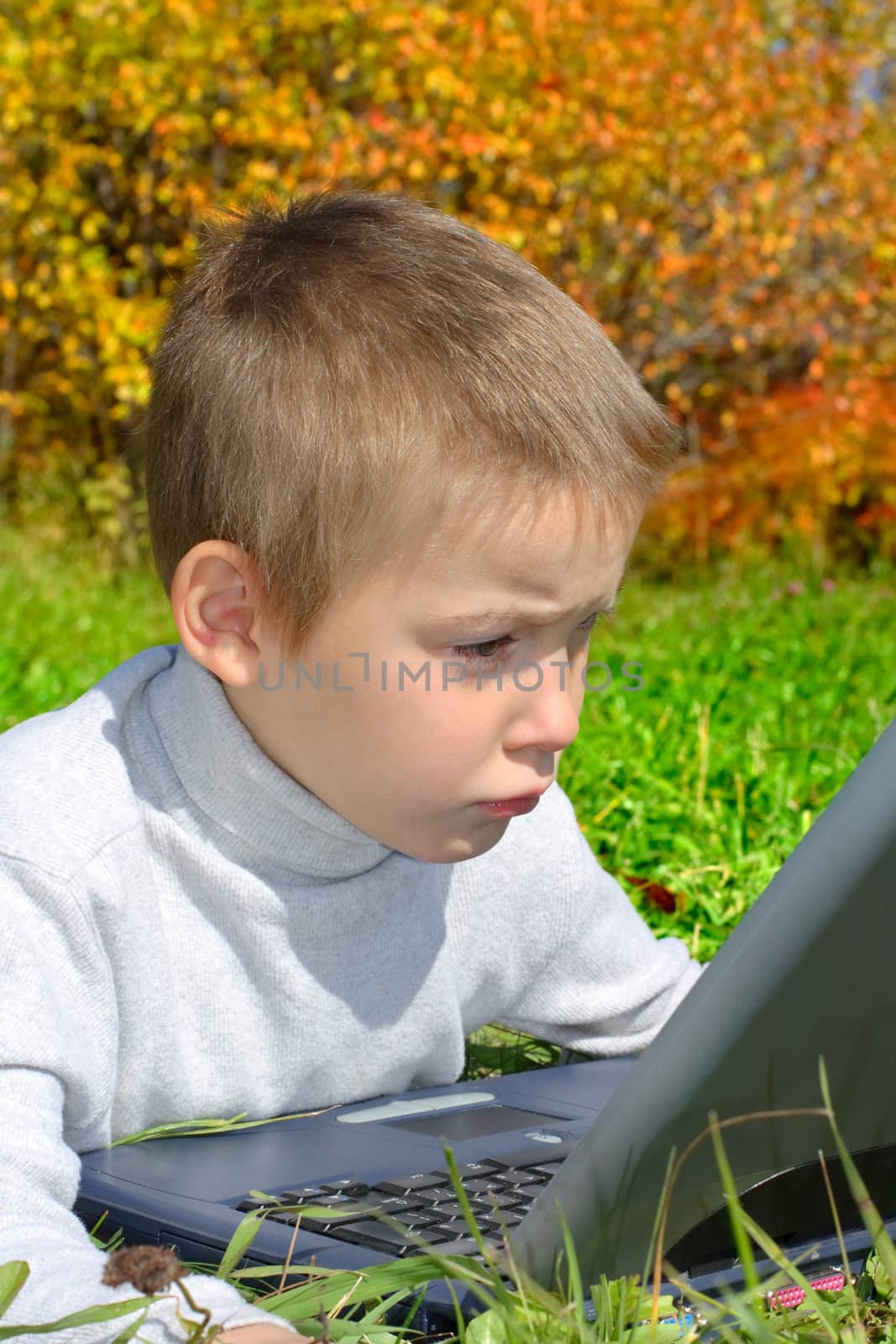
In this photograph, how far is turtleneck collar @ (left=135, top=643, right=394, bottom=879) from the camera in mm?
1728

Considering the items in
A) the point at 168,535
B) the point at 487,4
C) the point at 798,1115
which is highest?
the point at 487,4

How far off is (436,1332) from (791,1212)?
0.94 ft

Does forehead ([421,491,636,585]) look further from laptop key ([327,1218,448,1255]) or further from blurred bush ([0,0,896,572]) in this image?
blurred bush ([0,0,896,572])

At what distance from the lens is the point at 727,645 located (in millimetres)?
4699

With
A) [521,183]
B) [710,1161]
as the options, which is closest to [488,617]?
[710,1161]

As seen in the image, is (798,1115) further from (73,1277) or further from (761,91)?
(761,91)

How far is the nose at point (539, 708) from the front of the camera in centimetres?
159

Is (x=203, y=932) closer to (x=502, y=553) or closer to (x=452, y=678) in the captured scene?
(x=452, y=678)

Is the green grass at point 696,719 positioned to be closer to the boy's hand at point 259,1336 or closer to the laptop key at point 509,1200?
the laptop key at point 509,1200

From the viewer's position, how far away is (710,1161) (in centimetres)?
111

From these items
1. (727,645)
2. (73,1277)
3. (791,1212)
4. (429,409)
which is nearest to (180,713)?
(429,409)

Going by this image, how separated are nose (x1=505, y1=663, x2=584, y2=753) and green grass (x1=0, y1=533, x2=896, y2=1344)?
56cm

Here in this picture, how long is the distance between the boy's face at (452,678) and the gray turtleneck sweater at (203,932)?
4.5 inches

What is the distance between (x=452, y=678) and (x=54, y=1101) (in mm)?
553
